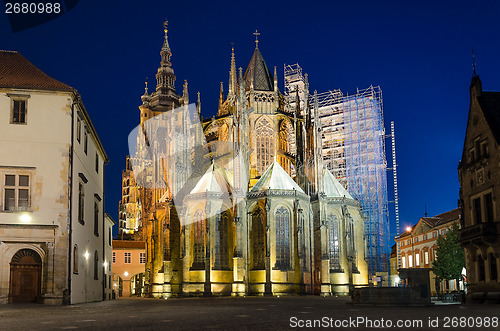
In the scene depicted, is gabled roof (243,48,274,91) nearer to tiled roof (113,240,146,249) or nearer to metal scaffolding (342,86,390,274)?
metal scaffolding (342,86,390,274)

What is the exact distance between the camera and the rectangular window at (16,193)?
2814cm

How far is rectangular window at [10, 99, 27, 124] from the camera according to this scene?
29266 millimetres

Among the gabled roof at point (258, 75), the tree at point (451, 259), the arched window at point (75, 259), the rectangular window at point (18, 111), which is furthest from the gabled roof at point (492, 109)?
the gabled roof at point (258, 75)

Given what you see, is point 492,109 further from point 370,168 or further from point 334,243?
point 370,168

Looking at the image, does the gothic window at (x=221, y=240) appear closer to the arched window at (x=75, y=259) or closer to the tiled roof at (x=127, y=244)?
the arched window at (x=75, y=259)

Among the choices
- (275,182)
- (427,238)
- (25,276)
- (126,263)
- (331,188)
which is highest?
(275,182)

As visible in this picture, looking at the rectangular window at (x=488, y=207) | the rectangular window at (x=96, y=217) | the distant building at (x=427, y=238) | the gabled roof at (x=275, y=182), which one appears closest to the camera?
the rectangular window at (x=488, y=207)

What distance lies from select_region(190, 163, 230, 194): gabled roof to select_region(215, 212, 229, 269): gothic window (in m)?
2.50

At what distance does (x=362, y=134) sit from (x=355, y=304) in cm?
4371

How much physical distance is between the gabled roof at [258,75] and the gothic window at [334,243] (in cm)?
1900

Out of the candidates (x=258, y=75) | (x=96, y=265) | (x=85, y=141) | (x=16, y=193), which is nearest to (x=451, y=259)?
(x=258, y=75)

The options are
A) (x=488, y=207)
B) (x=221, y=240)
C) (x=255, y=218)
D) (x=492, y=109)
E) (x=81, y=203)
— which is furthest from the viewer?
(x=221, y=240)

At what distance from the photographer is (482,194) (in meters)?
31.2

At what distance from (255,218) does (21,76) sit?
27986 mm
